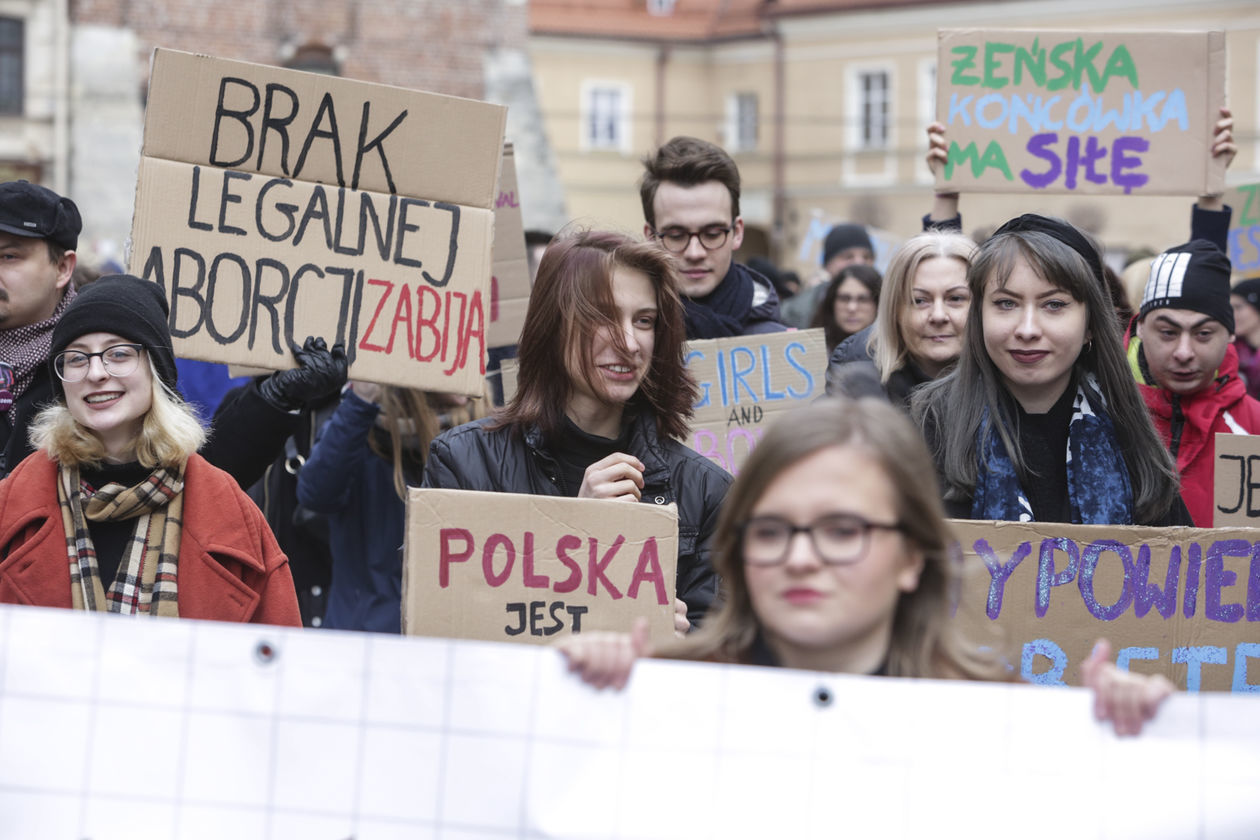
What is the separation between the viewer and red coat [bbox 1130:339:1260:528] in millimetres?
4105

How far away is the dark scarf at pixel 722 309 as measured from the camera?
4566 mm

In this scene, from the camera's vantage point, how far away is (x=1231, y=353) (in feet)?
14.9

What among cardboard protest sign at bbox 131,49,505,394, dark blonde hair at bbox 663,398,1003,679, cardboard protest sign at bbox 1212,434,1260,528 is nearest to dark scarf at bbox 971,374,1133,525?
cardboard protest sign at bbox 1212,434,1260,528

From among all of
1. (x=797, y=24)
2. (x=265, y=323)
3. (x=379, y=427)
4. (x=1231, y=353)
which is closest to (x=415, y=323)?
(x=265, y=323)

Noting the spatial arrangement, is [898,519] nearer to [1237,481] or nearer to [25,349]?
[1237,481]

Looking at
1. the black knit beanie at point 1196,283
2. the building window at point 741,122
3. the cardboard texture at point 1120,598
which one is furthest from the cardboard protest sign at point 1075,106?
the building window at point 741,122

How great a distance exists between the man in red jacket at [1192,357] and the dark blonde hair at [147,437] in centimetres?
268

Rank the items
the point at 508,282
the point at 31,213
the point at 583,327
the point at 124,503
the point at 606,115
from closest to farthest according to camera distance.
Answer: the point at 124,503 → the point at 583,327 → the point at 31,213 → the point at 508,282 → the point at 606,115

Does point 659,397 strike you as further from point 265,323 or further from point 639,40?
point 639,40

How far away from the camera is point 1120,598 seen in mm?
2986

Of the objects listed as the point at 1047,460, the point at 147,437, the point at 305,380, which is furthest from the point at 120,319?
the point at 1047,460

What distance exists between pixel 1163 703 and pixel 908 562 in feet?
1.31

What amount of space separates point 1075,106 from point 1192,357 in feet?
3.96

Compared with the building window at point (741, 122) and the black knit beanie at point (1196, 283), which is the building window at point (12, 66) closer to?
the building window at point (741, 122)
